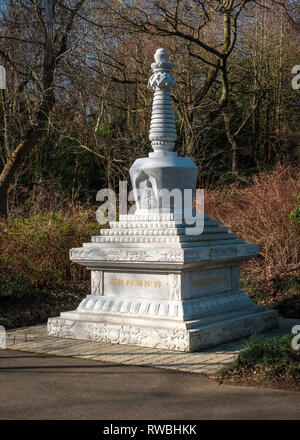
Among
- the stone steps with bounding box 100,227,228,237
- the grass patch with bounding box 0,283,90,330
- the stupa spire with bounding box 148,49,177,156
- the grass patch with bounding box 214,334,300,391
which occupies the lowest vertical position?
the grass patch with bounding box 0,283,90,330

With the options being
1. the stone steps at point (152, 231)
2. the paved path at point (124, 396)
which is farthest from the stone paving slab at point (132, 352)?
the stone steps at point (152, 231)

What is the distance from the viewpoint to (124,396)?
17.3 feet

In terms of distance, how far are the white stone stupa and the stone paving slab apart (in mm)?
166

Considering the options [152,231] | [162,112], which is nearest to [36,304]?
[152,231]

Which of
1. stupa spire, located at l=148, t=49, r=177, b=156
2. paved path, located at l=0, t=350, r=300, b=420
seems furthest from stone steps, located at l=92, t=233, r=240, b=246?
paved path, located at l=0, t=350, r=300, b=420

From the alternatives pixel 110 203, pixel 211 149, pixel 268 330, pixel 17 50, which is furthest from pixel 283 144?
pixel 268 330

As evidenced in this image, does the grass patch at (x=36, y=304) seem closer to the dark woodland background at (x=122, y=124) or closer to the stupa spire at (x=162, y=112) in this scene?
the dark woodland background at (x=122, y=124)

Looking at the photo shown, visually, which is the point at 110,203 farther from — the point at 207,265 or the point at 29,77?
the point at 207,265

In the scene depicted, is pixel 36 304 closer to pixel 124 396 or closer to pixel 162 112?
pixel 162 112

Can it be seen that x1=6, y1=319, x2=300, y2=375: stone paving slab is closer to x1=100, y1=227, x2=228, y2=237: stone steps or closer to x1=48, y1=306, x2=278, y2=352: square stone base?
x1=48, y1=306, x2=278, y2=352: square stone base

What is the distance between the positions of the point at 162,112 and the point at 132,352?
3546 mm

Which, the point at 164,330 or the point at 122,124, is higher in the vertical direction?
the point at 122,124

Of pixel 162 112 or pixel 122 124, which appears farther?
pixel 122 124

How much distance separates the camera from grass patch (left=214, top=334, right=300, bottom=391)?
5.59 metres
